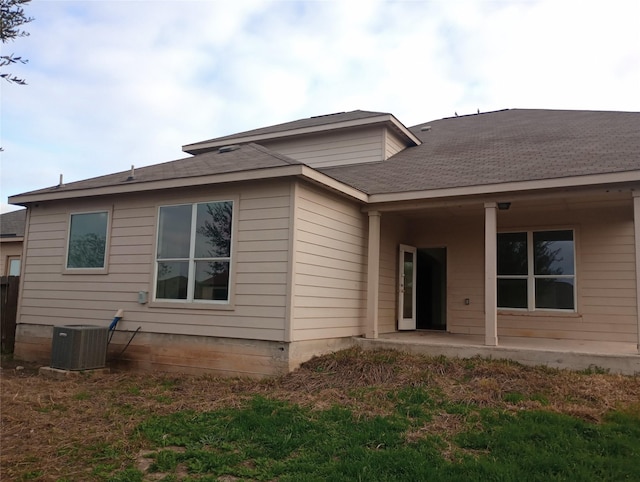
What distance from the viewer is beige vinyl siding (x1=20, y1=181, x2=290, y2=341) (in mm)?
7418

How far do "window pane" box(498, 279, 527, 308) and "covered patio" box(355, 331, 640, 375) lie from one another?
3.14 ft

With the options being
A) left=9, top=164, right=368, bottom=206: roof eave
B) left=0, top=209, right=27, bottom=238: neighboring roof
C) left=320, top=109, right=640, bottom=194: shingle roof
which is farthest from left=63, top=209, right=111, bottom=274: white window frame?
left=0, top=209, right=27, bottom=238: neighboring roof

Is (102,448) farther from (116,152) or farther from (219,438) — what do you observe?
(116,152)

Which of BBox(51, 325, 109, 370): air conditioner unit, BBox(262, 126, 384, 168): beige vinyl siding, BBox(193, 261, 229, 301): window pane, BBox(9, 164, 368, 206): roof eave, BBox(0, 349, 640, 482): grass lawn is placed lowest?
BBox(0, 349, 640, 482): grass lawn

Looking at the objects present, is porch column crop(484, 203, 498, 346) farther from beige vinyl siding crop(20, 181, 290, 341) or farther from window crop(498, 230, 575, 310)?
beige vinyl siding crop(20, 181, 290, 341)

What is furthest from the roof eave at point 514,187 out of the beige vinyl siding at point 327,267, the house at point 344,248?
the beige vinyl siding at point 327,267

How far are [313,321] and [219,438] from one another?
10.5 feet

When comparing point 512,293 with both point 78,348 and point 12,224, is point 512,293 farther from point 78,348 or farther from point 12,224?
point 12,224

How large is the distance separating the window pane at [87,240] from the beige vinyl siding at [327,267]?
3.90m

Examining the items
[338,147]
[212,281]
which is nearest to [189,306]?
[212,281]

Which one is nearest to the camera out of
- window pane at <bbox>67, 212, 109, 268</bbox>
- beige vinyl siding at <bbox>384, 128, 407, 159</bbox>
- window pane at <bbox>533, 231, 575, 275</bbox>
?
window pane at <bbox>67, 212, 109, 268</bbox>

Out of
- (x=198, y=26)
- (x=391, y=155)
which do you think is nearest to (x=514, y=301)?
(x=391, y=155)

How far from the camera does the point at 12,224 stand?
18.9 meters

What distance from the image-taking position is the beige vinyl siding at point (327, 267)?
24.5 feet
